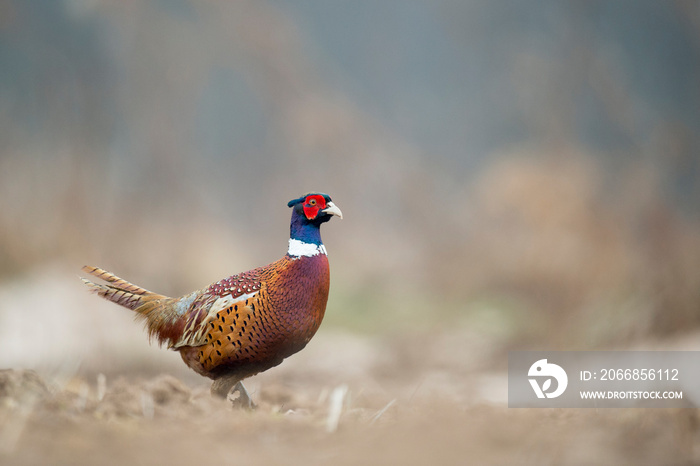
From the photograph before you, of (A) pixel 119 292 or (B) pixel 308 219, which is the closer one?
(B) pixel 308 219

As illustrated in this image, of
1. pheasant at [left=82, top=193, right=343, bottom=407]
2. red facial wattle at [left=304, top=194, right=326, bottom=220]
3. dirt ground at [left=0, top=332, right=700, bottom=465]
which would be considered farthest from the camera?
red facial wattle at [left=304, top=194, right=326, bottom=220]

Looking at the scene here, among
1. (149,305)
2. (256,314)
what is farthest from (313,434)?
(149,305)

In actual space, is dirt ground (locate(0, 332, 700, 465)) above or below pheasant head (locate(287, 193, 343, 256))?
below

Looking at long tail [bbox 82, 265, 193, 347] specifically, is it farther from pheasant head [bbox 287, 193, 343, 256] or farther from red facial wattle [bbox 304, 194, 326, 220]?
red facial wattle [bbox 304, 194, 326, 220]

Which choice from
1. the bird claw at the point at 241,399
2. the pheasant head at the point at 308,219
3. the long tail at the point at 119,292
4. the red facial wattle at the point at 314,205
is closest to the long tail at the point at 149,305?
the long tail at the point at 119,292

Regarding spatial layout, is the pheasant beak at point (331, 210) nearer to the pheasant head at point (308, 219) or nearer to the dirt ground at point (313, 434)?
the pheasant head at point (308, 219)

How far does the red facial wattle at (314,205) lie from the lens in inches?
135

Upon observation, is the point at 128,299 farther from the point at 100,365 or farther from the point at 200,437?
the point at 100,365

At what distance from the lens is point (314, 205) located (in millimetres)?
3428

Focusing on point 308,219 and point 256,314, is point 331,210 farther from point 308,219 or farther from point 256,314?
point 256,314

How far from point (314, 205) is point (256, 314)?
2.33ft

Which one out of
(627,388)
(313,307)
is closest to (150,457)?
(313,307)

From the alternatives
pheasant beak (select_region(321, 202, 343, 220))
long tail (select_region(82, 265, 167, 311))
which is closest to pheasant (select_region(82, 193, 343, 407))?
pheasant beak (select_region(321, 202, 343, 220))

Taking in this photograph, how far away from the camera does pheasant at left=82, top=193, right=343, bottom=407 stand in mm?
3301
